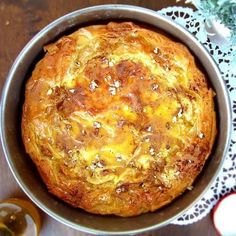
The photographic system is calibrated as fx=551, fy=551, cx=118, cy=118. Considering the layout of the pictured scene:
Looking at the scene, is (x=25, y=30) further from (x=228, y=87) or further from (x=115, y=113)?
(x=228, y=87)

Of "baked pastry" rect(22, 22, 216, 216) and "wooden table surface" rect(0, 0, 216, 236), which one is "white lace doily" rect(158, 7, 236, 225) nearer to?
"wooden table surface" rect(0, 0, 216, 236)

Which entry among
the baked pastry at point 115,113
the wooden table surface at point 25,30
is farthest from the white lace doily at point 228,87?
the baked pastry at point 115,113

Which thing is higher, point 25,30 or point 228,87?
point 25,30

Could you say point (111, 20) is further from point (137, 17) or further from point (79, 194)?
point (79, 194)

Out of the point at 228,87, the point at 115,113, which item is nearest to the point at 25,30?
the point at 115,113

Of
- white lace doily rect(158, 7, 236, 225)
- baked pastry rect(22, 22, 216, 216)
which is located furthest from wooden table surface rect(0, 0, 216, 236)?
baked pastry rect(22, 22, 216, 216)

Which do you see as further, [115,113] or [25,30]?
[25,30]
